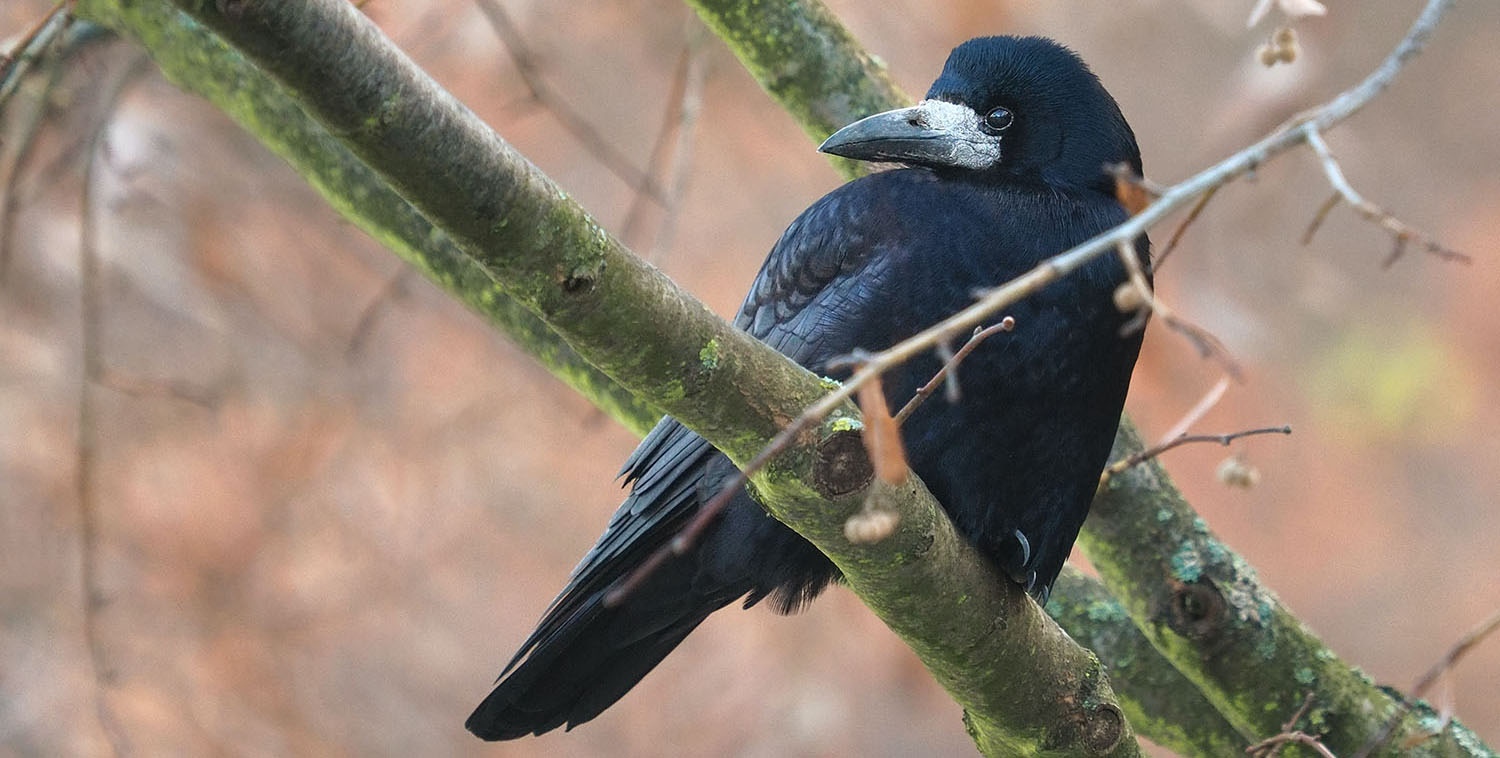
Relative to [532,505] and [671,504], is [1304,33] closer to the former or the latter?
[532,505]

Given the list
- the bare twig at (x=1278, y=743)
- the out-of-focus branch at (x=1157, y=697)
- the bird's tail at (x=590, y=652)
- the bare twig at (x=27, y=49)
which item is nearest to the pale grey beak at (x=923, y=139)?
the bird's tail at (x=590, y=652)

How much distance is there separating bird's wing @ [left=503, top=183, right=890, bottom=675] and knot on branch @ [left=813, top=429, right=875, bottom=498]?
64cm

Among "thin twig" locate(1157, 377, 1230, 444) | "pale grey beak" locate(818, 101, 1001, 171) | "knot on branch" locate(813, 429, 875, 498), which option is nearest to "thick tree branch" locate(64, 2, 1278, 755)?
"pale grey beak" locate(818, 101, 1001, 171)

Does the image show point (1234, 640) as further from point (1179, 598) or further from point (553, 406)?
point (553, 406)

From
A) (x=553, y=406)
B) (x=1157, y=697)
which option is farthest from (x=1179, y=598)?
(x=553, y=406)

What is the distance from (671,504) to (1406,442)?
386 cm

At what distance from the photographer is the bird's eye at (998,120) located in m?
2.55

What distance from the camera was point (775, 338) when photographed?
2434 millimetres

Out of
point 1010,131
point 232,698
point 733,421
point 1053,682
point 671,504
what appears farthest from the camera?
point 232,698

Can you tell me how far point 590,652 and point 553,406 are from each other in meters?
2.66

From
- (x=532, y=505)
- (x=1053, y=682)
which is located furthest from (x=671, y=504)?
(x=532, y=505)

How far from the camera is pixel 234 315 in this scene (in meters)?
4.84

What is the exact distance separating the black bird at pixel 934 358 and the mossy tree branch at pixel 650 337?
0.29 m

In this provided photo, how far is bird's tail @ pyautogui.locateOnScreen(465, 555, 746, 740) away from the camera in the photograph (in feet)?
8.20
